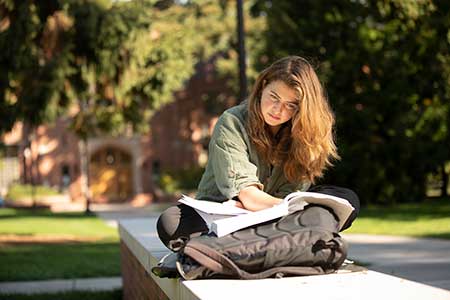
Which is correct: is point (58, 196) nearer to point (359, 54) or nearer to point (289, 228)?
point (359, 54)

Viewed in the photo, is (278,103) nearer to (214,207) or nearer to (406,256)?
(214,207)

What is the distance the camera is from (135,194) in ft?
148

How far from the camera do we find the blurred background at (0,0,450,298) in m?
15.6

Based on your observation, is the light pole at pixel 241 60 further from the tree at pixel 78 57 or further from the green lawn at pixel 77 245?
the tree at pixel 78 57

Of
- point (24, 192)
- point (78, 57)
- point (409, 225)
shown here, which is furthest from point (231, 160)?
point (24, 192)

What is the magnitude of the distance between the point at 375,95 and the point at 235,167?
891 inches

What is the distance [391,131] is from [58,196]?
2038cm

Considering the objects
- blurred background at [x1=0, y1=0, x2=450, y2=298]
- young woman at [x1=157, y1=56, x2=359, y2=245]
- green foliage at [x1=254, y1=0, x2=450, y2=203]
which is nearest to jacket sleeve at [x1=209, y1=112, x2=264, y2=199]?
young woman at [x1=157, y1=56, x2=359, y2=245]

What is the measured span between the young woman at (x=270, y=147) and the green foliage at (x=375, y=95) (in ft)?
69.8

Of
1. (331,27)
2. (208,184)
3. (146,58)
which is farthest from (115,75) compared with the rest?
(208,184)

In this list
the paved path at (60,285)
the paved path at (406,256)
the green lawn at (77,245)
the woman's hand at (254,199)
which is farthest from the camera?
the green lawn at (77,245)

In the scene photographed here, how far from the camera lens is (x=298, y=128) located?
3.44 m

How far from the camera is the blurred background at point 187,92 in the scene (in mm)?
15625

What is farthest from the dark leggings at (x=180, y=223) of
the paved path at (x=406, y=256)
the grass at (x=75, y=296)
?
the grass at (x=75, y=296)
